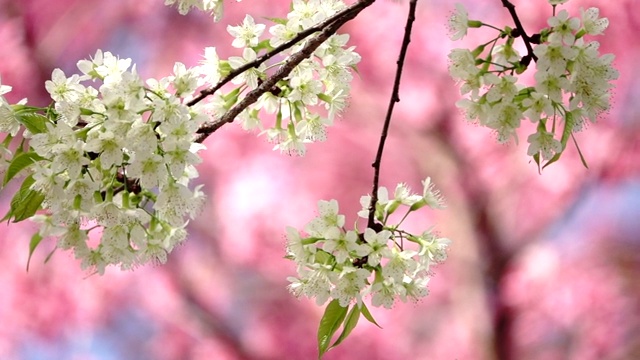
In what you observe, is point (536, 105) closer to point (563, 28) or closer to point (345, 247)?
point (563, 28)

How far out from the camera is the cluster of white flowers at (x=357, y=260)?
30.8 inches

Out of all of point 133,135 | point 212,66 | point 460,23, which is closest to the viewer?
point 133,135

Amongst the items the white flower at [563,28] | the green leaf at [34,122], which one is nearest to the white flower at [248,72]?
the green leaf at [34,122]

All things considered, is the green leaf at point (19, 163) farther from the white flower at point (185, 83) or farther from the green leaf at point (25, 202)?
the white flower at point (185, 83)

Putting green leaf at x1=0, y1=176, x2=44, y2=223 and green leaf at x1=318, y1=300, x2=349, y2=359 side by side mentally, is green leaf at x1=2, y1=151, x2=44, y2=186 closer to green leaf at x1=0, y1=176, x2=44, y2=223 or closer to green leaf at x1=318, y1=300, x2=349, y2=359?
green leaf at x1=0, y1=176, x2=44, y2=223

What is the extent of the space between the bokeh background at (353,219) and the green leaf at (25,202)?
1.05m

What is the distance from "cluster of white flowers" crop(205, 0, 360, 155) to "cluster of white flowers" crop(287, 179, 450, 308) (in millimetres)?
130

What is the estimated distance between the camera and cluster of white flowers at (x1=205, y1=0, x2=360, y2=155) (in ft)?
2.90

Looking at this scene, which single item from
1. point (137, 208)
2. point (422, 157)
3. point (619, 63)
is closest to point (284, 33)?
point (137, 208)

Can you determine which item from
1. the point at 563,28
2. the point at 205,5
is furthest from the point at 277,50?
the point at 563,28

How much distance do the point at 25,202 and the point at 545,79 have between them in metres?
0.51

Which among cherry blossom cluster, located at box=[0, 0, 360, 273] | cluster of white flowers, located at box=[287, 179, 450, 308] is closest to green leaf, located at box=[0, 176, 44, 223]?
cherry blossom cluster, located at box=[0, 0, 360, 273]

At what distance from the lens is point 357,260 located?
2.65 ft

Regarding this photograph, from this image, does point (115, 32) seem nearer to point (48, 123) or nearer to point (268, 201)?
point (268, 201)
